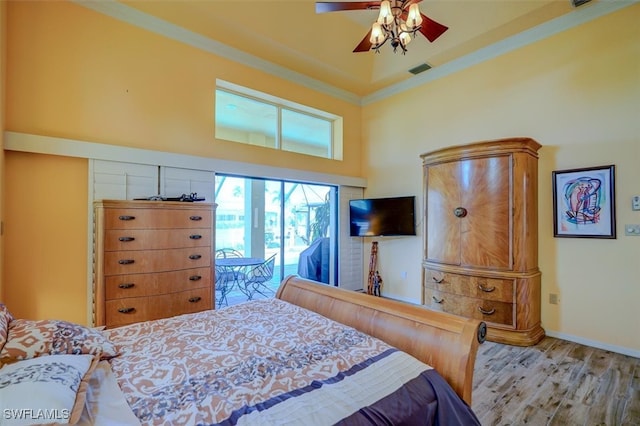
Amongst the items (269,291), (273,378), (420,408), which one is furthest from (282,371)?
(269,291)

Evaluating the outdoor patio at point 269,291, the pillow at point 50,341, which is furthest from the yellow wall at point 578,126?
the pillow at point 50,341

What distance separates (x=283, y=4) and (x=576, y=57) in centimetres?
356

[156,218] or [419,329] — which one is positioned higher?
[156,218]

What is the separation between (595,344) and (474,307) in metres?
1.20

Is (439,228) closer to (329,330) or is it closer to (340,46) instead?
(329,330)

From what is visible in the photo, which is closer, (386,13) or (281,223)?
(386,13)

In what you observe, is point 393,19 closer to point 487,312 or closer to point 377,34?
point 377,34

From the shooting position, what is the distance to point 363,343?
156 centimetres

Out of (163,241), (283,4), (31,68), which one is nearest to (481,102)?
(283,4)

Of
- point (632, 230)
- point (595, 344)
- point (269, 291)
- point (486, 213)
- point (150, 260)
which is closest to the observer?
point (150, 260)

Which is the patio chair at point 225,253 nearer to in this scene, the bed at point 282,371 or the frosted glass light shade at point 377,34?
the bed at point 282,371

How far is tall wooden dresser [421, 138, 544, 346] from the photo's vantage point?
3209mm

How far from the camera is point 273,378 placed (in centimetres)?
121

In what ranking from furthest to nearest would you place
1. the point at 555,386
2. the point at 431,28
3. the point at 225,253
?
the point at 225,253 < the point at 431,28 < the point at 555,386
